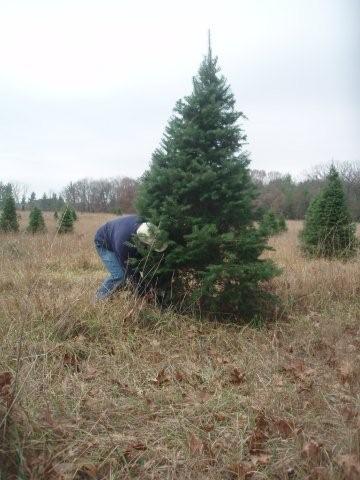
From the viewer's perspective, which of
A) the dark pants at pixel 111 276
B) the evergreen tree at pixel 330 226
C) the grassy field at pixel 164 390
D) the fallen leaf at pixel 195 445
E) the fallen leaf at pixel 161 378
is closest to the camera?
the grassy field at pixel 164 390

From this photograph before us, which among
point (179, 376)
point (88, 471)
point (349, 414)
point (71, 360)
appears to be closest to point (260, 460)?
point (349, 414)

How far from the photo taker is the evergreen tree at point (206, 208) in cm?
405

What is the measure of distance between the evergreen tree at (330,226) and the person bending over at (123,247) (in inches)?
182

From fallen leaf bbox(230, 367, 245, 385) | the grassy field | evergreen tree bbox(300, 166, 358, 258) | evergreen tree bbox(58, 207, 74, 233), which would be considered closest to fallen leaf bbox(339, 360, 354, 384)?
the grassy field

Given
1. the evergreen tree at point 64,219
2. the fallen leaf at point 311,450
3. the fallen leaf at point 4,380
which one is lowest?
the fallen leaf at point 311,450

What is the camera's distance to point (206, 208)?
4.33 metres

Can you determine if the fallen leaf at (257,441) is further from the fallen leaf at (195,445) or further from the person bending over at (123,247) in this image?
the person bending over at (123,247)

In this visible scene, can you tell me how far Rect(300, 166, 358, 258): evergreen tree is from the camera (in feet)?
26.7

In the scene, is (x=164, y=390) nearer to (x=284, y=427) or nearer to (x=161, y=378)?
(x=161, y=378)

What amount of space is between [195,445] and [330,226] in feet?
24.3

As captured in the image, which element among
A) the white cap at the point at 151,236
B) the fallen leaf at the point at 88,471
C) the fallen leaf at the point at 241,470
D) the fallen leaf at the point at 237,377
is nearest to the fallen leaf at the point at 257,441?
the fallen leaf at the point at 241,470

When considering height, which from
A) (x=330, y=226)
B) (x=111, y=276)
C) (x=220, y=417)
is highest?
(x=330, y=226)

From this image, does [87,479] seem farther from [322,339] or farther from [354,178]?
[354,178]

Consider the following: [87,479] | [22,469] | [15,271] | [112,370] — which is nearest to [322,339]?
[112,370]
